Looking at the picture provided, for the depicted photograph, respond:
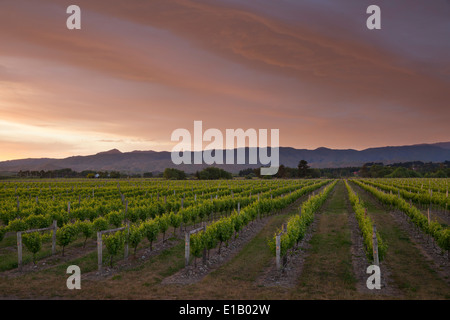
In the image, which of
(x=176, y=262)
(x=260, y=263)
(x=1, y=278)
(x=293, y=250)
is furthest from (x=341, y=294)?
(x=1, y=278)

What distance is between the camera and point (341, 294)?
8852 millimetres

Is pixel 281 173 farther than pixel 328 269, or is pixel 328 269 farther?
pixel 281 173

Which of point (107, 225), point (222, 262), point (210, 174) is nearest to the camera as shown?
point (222, 262)

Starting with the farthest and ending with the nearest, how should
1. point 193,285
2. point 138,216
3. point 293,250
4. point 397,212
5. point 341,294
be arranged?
point 397,212 < point 138,216 < point 293,250 < point 193,285 < point 341,294

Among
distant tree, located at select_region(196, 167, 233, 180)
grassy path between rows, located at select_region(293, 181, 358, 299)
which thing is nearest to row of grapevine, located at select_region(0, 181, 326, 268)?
grassy path between rows, located at select_region(293, 181, 358, 299)

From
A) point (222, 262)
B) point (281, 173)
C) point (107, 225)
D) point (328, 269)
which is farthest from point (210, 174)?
point (328, 269)

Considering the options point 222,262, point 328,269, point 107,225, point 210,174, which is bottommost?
point 222,262

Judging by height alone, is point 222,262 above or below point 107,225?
below

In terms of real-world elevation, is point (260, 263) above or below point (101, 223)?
below

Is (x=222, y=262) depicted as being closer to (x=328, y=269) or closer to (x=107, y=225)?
(x=328, y=269)
